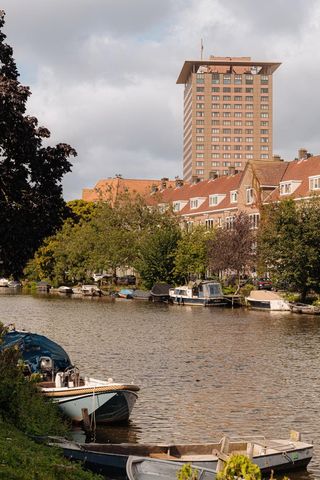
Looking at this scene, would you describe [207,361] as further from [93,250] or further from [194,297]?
[93,250]

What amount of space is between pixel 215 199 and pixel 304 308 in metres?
51.2

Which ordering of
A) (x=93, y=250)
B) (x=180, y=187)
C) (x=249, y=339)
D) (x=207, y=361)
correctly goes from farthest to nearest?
(x=180, y=187) → (x=93, y=250) → (x=249, y=339) → (x=207, y=361)

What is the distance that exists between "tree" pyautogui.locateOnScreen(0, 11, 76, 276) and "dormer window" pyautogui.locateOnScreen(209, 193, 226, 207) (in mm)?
89631

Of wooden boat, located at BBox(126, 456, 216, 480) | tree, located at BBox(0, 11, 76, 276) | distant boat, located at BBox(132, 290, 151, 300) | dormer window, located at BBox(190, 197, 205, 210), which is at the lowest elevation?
wooden boat, located at BBox(126, 456, 216, 480)

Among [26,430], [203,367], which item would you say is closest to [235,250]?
[203,367]

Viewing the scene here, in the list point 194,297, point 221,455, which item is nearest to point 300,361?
point 221,455

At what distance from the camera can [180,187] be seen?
146m

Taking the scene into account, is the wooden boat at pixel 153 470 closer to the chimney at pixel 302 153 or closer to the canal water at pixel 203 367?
the canal water at pixel 203 367

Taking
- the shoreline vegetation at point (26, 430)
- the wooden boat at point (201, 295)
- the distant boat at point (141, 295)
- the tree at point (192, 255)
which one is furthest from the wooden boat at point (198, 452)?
the distant boat at point (141, 295)

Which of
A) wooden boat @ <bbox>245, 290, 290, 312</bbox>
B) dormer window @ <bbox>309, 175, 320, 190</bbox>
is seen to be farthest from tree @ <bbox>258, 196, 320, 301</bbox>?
dormer window @ <bbox>309, 175, 320, 190</bbox>

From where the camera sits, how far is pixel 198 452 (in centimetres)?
1822

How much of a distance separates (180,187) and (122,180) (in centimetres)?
5385

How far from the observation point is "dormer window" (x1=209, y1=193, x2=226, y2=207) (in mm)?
119062

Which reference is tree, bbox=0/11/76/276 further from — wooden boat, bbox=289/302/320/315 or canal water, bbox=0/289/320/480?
wooden boat, bbox=289/302/320/315
